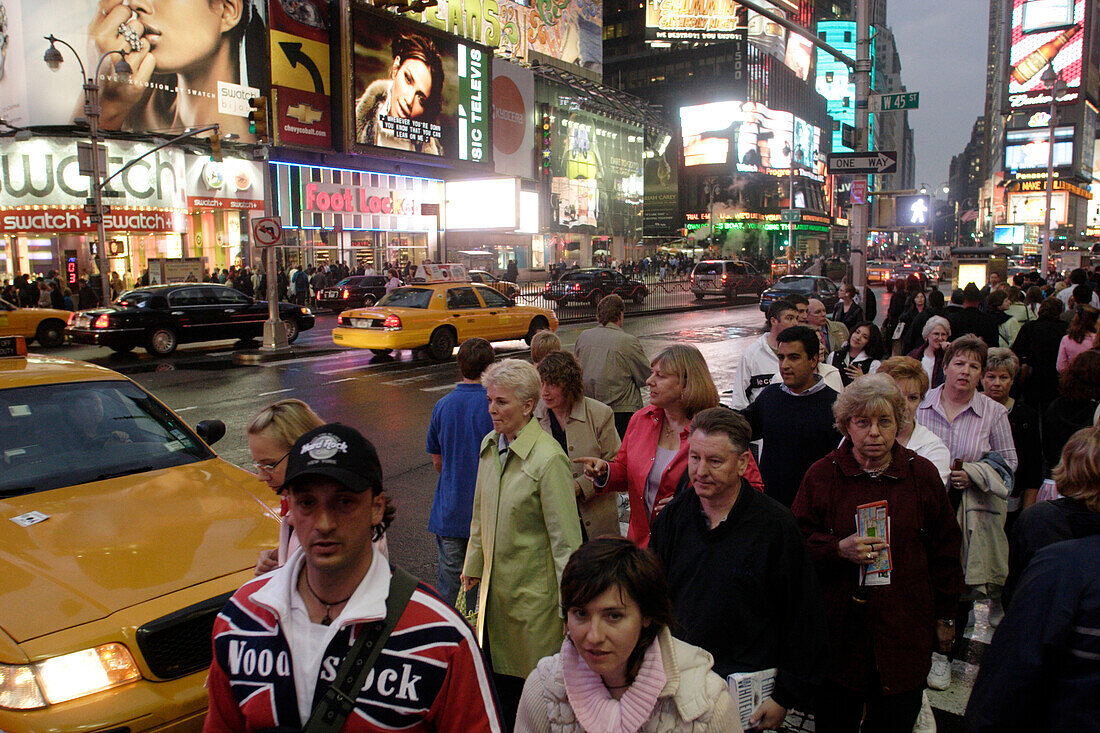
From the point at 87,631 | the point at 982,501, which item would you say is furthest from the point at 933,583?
the point at 87,631

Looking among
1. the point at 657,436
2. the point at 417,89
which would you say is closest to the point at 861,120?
the point at 657,436

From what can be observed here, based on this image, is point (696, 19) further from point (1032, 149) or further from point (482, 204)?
point (482, 204)

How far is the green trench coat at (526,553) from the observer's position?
3400 millimetres

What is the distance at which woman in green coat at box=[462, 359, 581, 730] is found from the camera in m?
3.40

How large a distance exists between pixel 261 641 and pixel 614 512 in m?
2.83

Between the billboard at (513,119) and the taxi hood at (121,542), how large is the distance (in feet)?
149

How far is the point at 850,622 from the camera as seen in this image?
3.23m

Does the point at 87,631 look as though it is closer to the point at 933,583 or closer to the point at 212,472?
the point at 212,472

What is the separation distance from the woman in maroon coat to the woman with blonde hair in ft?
2.70

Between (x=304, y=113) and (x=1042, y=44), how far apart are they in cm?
11683

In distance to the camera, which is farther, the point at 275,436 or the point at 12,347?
the point at 12,347

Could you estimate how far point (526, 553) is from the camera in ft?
11.4

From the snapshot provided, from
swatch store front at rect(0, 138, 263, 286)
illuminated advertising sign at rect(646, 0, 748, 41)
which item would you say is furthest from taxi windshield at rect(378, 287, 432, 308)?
illuminated advertising sign at rect(646, 0, 748, 41)

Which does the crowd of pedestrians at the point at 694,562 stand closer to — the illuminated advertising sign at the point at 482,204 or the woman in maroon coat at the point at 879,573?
the woman in maroon coat at the point at 879,573
